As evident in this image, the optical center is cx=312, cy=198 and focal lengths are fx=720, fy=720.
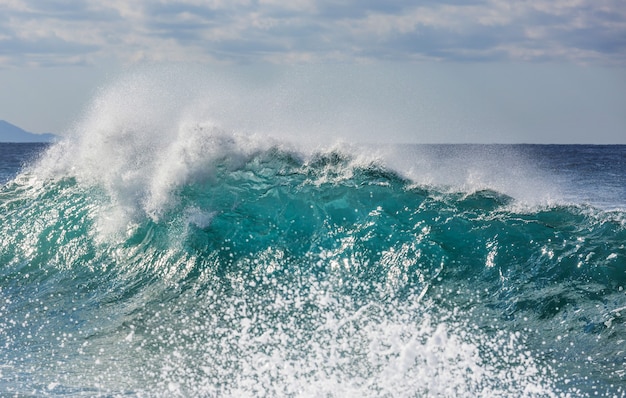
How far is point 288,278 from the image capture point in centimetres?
918

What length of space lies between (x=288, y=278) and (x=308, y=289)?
0.42 meters

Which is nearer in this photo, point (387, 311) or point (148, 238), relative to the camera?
point (387, 311)

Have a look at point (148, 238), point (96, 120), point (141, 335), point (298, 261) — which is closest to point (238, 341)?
point (141, 335)

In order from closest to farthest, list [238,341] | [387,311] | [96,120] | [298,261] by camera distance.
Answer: [238,341], [387,311], [298,261], [96,120]

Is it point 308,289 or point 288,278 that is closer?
point 308,289

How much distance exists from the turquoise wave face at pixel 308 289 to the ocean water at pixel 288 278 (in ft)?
0.09

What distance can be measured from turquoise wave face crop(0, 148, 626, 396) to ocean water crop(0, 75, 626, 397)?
3 centimetres

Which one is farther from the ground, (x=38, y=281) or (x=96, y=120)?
(x=96, y=120)

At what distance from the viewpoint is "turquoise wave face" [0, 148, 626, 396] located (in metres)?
6.91

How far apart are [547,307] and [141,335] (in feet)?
15.4

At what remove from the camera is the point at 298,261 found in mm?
9539

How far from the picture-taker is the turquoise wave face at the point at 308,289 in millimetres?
6910

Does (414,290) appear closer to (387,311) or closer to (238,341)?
(387,311)

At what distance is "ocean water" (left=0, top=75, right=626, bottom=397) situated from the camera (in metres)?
6.93
